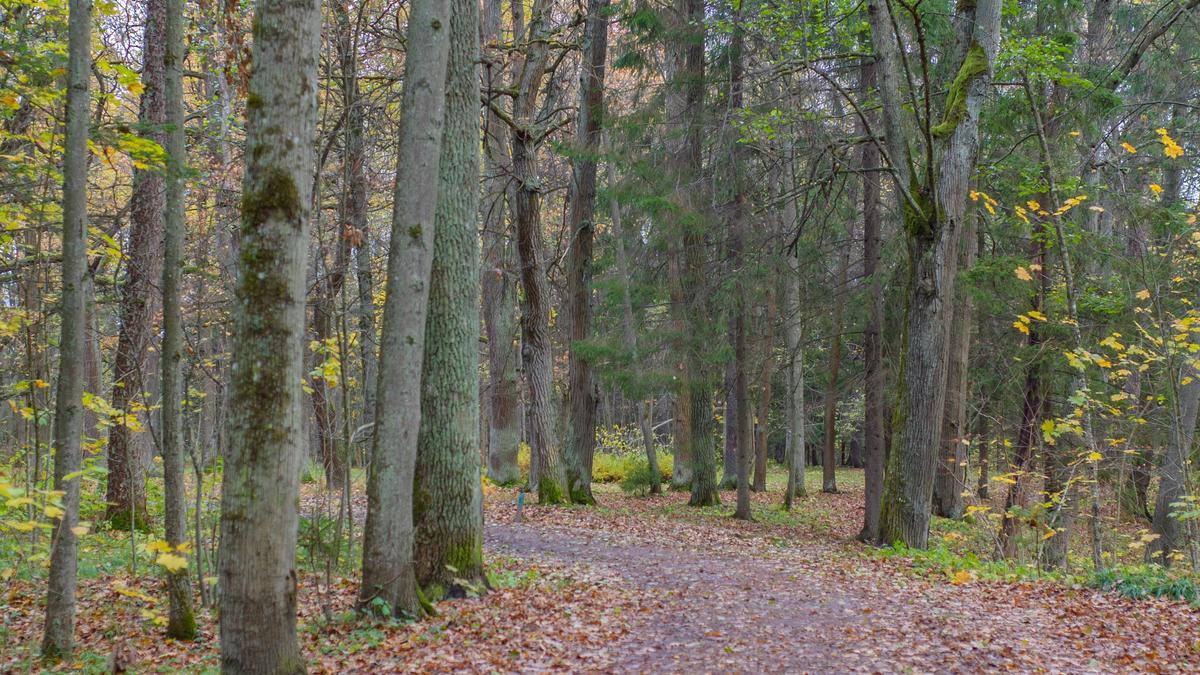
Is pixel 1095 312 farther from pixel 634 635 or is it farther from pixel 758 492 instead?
pixel 634 635

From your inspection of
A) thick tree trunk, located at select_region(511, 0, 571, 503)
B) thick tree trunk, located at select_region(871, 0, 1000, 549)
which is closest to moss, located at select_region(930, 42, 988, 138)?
thick tree trunk, located at select_region(871, 0, 1000, 549)

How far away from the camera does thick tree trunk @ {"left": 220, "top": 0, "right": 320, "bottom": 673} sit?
4.00m

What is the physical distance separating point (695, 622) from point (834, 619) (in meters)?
1.22

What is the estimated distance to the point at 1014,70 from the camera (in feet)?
37.1

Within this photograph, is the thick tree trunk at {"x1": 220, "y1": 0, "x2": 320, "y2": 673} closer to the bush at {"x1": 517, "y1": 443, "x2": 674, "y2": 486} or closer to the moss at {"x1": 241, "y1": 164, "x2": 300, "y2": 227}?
the moss at {"x1": 241, "y1": 164, "x2": 300, "y2": 227}

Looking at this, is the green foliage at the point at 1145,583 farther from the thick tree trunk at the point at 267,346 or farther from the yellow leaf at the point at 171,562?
the yellow leaf at the point at 171,562

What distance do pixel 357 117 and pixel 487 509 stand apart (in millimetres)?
8491

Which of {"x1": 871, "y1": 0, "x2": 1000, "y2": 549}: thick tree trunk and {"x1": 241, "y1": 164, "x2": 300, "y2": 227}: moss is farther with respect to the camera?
{"x1": 871, "y1": 0, "x2": 1000, "y2": 549}: thick tree trunk

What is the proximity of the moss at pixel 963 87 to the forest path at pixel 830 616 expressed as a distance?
5.56 meters

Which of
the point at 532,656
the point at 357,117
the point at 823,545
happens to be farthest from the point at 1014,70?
the point at 532,656

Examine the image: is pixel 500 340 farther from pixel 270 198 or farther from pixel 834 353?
pixel 270 198

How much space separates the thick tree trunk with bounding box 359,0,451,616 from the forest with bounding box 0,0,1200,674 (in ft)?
0.08

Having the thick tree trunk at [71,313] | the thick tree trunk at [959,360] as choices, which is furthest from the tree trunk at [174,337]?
the thick tree trunk at [959,360]

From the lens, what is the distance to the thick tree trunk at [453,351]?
7094mm
